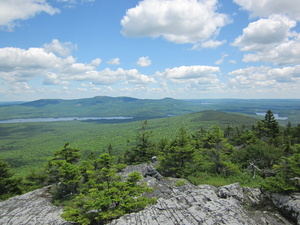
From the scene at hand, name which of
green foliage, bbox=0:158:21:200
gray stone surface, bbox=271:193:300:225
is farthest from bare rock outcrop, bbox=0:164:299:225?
green foliage, bbox=0:158:21:200

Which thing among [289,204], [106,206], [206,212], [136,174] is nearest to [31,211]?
[106,206]

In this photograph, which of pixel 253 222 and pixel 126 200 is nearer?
pixel 253 222

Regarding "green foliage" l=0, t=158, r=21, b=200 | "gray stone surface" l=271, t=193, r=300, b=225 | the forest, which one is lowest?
"green foliage" l=0, t=158, r=21, b=200

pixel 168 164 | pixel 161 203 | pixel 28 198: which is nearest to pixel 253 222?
pixel 161 203

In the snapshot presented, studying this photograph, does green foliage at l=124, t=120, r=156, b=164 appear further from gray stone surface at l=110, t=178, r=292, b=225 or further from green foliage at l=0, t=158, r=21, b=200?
green foliage at l=0, t=158, r=21, b=200

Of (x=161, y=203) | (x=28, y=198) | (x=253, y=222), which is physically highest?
(x=253, y=222)

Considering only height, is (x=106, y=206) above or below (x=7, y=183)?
above

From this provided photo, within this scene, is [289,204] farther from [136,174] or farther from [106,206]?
[106,206]

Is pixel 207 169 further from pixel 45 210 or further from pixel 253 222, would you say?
pixel 45 210

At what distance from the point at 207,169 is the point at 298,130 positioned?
1177 inches

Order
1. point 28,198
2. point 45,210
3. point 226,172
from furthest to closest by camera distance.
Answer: point 226,172, point 28,198, point 45,210

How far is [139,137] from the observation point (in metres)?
40.2

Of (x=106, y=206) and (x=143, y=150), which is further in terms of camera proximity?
(x=143, y=150)

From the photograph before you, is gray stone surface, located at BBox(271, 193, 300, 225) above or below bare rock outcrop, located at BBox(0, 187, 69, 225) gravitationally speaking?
above
